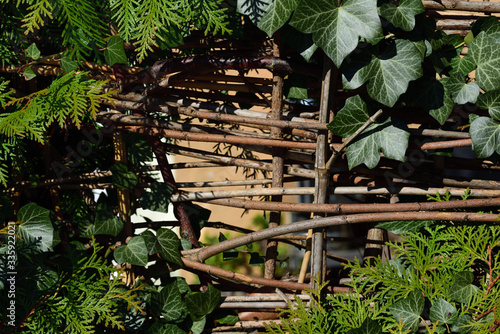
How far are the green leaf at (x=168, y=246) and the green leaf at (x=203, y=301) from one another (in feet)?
0.29

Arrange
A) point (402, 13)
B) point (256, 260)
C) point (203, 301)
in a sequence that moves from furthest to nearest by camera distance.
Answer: point (256, 260)
point (203, 301)
point (402, 13)

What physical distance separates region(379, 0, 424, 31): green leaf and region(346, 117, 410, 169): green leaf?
19cm

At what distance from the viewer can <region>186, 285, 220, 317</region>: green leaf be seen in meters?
1.13

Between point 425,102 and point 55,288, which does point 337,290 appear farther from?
point 55,288

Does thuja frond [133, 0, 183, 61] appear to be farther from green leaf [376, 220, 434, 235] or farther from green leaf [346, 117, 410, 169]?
green leaf [376, 220, 434, 235]

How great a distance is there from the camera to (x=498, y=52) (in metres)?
0.96

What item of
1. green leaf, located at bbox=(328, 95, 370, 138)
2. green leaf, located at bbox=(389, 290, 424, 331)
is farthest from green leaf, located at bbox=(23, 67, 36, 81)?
green leaf, located at bbox=(389, 290, 424, 331)

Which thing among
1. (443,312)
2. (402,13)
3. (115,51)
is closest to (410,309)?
(443,312)

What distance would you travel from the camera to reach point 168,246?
115 centimetres

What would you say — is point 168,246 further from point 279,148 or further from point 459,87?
point 459,87

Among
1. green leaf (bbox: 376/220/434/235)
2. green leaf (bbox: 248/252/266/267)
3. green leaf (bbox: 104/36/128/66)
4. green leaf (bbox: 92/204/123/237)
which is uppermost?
green leaf (bbox: 104/36/128/66)

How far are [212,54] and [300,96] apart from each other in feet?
0.72

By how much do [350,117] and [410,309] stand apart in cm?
42

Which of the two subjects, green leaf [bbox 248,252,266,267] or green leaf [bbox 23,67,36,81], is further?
green leaf [bbox 248,252,266,267]
